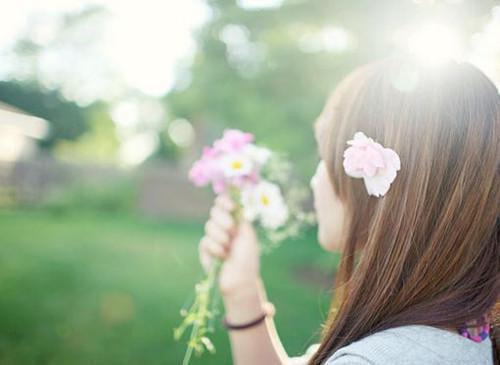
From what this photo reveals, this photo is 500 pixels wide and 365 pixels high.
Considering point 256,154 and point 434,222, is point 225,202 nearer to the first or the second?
point 256,154

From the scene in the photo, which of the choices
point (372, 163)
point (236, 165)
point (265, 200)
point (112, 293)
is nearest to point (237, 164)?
point (236, 165)

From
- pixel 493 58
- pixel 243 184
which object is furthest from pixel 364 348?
pixel 493 58

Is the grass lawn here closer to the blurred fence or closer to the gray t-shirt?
the gray t-shirt

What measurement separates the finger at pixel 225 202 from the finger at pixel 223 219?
0.4 inches

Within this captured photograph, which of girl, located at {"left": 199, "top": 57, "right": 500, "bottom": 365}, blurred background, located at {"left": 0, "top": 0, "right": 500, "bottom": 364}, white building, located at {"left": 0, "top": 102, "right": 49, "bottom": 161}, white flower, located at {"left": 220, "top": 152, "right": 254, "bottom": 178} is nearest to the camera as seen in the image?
girl, located at {"left": 199, "top": 57, "right": 500, "bottom": 365}

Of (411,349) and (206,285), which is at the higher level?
(206,285)

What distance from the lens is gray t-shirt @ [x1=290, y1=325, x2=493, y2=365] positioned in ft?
3.07

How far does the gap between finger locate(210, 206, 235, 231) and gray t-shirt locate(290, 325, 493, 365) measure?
54 cm

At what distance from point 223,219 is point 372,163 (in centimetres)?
49

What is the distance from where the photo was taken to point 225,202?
1501 millimetres

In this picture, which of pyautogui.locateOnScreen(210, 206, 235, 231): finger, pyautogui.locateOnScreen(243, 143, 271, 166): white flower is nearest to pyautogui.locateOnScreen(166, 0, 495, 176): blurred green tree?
pyautogui.locateOnScreen(243, 143, 271, 166): white flower

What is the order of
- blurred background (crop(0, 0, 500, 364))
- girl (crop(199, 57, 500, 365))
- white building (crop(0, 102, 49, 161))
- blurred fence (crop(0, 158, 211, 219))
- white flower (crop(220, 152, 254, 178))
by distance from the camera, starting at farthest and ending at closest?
white building (crop(0, 102, 49, 161)), blurred fence (crop(0, 158, 211, 219)), blurred background (crop(0, 0, 500, 364)), white flower (crop(220, 152, 254, 178)), girl (crop(199, 57, 500, 365))

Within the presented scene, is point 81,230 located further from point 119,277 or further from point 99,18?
point 99,18

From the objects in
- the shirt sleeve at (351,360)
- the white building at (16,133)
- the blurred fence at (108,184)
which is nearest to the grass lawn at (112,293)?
the shirt sleeve at (351,360)
